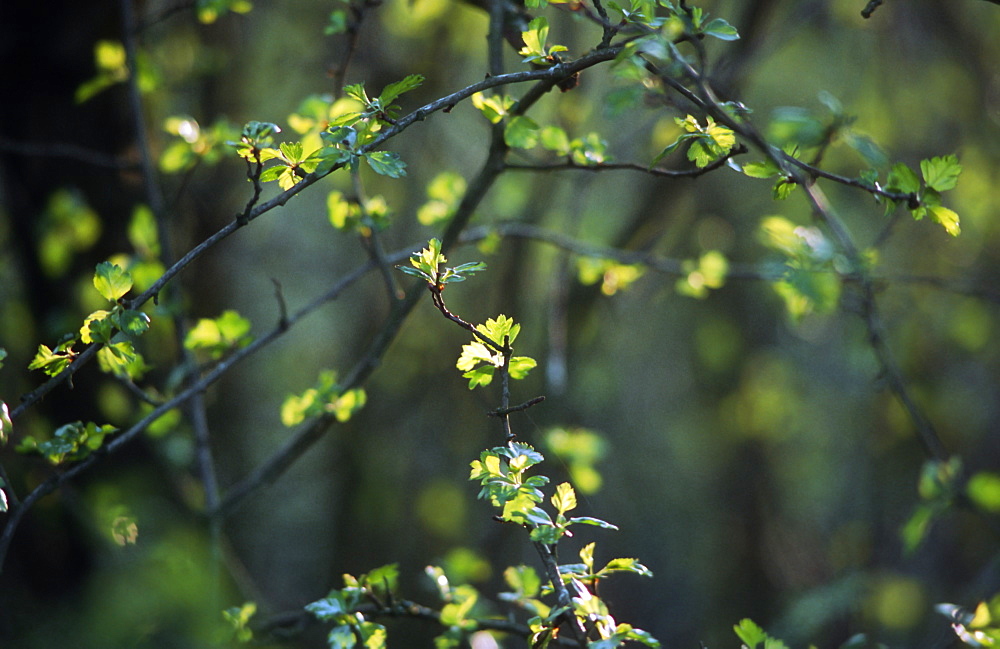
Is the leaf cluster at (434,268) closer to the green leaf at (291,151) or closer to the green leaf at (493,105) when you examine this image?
the green leaf at (291,151)

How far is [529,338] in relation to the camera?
3287mm

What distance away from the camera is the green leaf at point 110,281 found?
1.05 m

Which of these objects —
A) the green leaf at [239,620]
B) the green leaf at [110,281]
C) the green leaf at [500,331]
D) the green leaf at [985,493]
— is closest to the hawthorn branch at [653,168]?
the green leaf at [500,331]

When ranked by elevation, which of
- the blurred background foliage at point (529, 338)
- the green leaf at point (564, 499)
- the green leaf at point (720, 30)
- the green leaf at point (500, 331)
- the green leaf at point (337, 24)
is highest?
the green leaf at point (720, 30)

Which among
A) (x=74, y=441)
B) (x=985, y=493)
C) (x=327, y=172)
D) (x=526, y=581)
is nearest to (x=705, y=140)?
(x=327, y=172)

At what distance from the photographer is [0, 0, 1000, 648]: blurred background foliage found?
2107 mm

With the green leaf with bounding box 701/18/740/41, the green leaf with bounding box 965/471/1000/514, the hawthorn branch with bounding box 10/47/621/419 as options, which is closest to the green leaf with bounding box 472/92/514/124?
the hawthorn branch with bounding box 10/47/621/419

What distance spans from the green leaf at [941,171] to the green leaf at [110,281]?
1.19 m

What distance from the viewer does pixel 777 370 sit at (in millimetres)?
4008

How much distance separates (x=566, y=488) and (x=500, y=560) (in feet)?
8.40

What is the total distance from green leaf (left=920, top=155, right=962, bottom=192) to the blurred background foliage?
838mm

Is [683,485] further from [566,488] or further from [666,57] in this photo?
→ [666,57]

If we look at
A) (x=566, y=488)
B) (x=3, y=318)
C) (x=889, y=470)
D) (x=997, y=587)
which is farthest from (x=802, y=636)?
(x=3, y=318)

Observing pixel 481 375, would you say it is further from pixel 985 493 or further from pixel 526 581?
pixel 985 493
